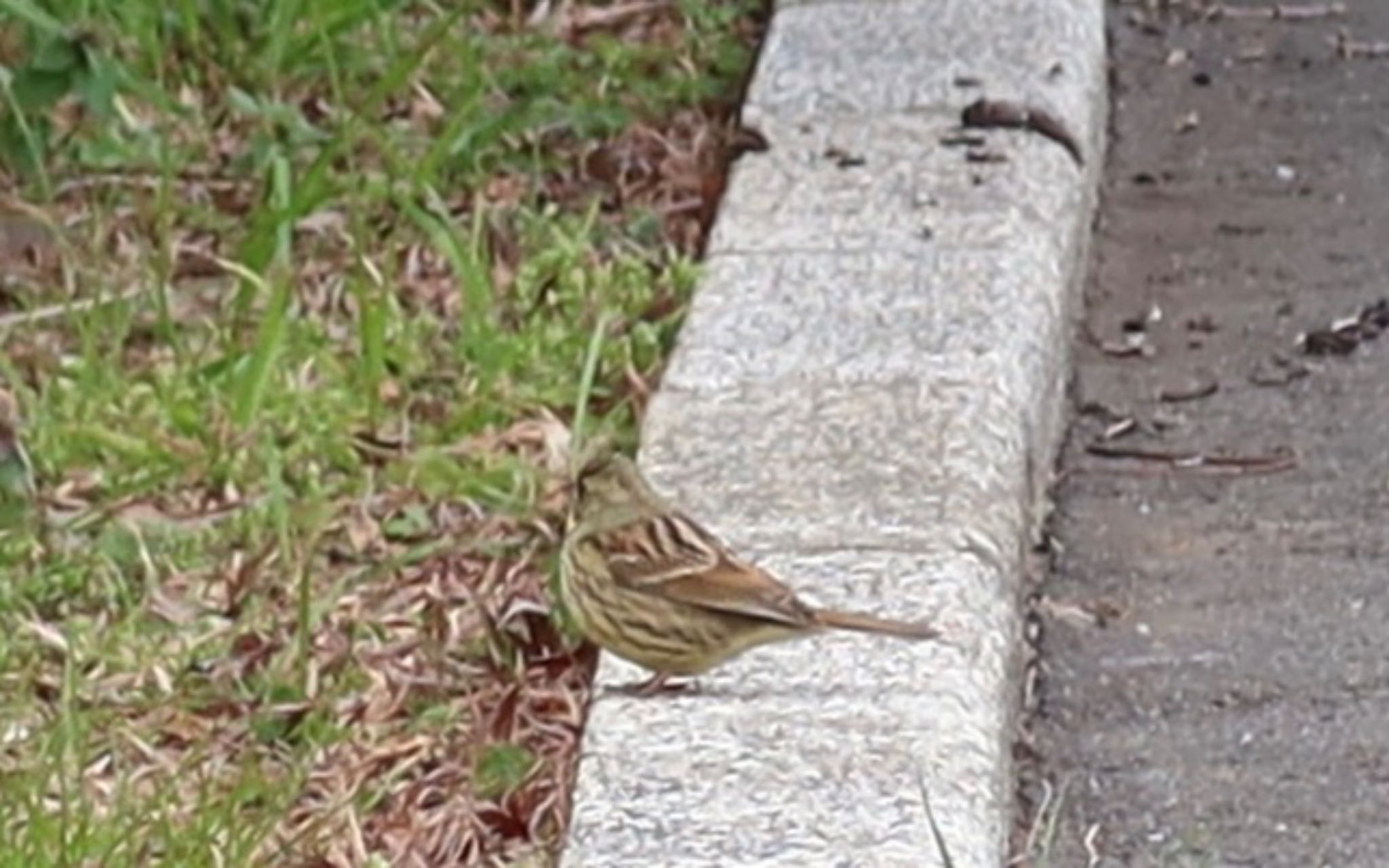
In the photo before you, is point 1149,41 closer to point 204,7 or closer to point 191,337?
point 204,7

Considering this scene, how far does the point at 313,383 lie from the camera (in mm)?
5672

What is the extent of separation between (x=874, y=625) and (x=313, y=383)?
1.47 meters

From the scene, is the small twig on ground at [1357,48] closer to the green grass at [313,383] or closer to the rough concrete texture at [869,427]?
the rough concrete texture at [869,427]

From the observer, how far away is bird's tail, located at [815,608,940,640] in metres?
4.38

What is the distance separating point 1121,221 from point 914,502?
192 cm

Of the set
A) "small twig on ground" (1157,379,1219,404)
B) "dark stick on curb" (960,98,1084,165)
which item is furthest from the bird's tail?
"dark stick on curb" (960,98,1084,165)

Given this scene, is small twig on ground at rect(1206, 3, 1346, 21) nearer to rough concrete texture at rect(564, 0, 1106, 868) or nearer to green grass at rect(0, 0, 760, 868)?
rough concrete texture at rect(564, 0, 1106, 868)

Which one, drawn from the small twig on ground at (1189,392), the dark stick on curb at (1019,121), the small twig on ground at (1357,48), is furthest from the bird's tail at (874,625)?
the small twig on ground at (1357,48)

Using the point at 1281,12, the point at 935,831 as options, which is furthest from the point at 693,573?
the point at 1281,12

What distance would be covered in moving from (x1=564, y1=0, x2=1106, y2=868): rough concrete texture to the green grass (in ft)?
0.58

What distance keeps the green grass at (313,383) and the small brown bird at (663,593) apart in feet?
0.55

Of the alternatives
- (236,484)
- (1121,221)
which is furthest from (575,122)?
(236,484)

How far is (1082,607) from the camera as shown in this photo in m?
5.12

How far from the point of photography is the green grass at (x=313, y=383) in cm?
449
